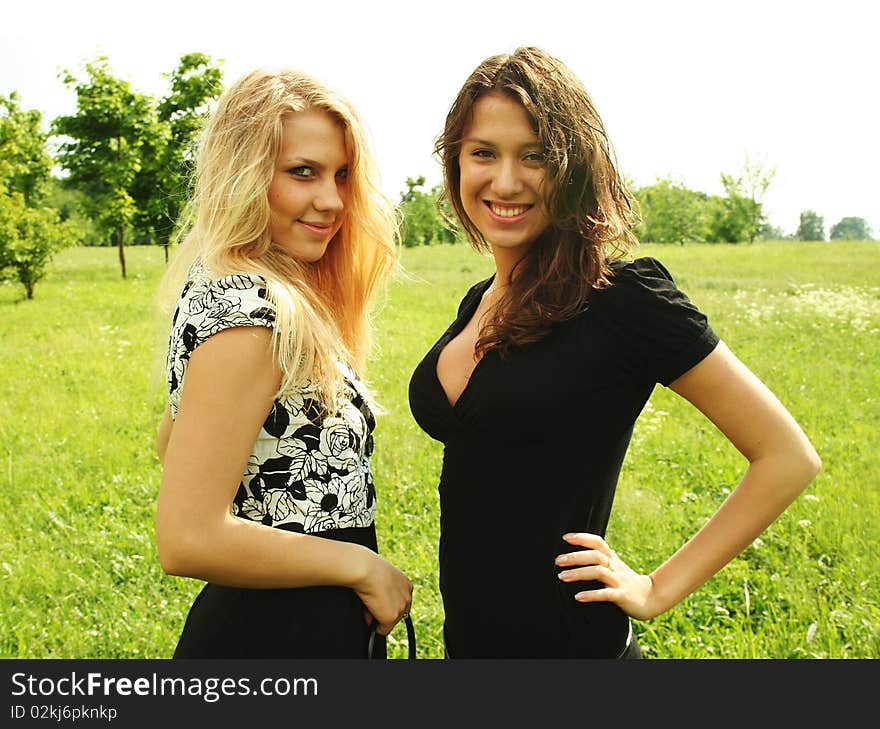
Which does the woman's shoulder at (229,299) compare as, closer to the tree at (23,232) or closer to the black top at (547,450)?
the black top at (547,450)

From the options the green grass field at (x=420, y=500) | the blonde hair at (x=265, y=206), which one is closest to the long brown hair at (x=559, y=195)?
the blonde hair at (x=265, y=206)

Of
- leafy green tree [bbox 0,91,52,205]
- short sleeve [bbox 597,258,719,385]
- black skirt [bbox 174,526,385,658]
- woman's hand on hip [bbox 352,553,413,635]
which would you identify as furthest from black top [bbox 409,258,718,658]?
leafy green tree [bbox 0,91,52,205]

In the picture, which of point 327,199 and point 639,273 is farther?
point 327,199

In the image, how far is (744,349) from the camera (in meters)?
9.59

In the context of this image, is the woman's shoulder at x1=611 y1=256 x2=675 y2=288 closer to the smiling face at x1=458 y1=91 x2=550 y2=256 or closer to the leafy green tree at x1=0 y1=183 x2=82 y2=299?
the smiling face at x1=458 y1=91 x2=550 y2=256

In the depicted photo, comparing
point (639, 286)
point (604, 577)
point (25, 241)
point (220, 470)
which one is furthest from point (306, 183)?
point (25, 241)

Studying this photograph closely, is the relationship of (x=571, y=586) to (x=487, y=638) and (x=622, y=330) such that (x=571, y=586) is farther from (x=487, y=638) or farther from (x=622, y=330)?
(x=622, y=330)

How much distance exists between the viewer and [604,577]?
188 centimetres

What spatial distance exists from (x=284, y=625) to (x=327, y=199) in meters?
1.02

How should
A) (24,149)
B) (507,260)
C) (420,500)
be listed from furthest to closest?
(24,149), (420,500), (507,260)

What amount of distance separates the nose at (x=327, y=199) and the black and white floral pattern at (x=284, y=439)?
0.28 metres

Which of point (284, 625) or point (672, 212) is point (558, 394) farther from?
point (672, 212)

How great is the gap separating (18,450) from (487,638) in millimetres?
6140

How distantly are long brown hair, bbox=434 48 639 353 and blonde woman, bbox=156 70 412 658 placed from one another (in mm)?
382
